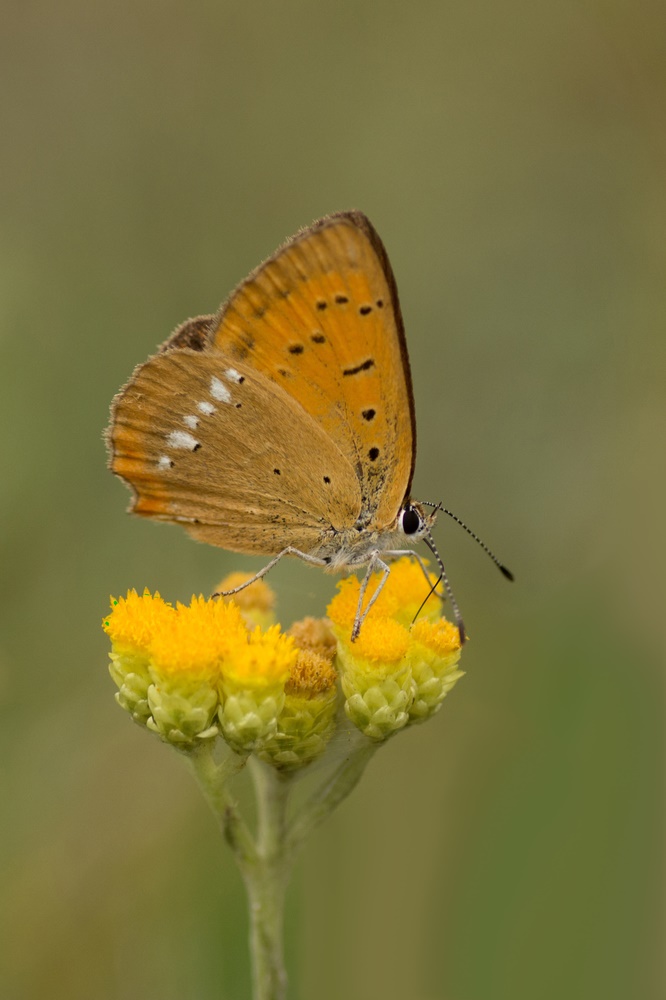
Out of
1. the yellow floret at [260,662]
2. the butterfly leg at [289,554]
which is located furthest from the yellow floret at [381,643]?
the butterfly leg at [289,554]

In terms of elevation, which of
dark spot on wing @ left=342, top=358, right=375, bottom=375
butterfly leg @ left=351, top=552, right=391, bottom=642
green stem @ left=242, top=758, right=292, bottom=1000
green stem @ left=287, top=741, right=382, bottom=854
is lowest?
green stem @ left=242, top=758, right=292, bottom=1000

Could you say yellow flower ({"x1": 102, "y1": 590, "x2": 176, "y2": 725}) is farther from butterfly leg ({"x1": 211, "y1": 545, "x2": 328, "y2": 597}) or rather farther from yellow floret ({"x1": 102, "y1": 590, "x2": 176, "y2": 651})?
butterfly leg ({"x1": 211, "y1": 545, "x2": 328, "y2": 597})

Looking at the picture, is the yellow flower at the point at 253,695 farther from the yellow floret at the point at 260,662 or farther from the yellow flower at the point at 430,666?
the yellow flower at the point at 430,666

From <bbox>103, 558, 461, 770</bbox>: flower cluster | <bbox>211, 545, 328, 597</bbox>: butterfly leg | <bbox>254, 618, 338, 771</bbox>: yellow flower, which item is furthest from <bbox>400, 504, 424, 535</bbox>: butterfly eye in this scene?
<bbox>254, 618, 338, 771</bbox>: yellow flower

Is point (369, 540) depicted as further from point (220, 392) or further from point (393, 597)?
point (220, 392)

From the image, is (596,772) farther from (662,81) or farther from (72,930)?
(662,81)

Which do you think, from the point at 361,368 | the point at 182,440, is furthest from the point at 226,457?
the point at 361,368
